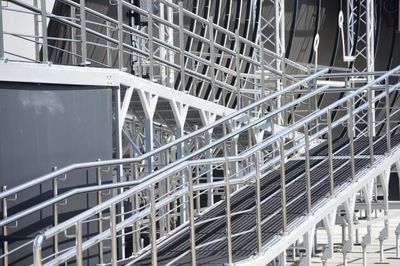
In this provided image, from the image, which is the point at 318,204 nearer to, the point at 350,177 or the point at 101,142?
the point at 350,177

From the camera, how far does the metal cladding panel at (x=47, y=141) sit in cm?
751

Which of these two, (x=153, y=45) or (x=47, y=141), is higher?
(x=153, y=45)

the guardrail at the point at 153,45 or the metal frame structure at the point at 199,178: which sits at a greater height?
the guardrail at the point at 153,45

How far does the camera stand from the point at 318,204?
322 inches

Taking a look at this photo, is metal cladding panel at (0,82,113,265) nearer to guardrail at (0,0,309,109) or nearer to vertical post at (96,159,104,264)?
vertical post at (96,159,104,264)

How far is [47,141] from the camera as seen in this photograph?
775 centimetres

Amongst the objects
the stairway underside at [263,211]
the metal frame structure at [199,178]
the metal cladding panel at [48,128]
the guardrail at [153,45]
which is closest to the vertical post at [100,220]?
the metal frame structure at [199,178]

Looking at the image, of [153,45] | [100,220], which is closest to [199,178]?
[100,220]

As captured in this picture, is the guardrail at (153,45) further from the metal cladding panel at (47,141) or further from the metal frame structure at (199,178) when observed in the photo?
the metal cladding panel at (47,141)

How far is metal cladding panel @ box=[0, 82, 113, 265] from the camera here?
24.6ft

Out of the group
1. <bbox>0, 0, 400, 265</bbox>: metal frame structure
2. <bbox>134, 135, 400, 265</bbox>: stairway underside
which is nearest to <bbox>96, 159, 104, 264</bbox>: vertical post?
<bbox>0, 0, 400, 265</bbox>: metal frame structure

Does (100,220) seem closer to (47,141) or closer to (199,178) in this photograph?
(47,141)

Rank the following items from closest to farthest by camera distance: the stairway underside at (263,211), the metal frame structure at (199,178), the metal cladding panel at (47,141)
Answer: the metal frame structure at (199,178), the stairway underside at (263,211), the metal cladding panel at (47,141)

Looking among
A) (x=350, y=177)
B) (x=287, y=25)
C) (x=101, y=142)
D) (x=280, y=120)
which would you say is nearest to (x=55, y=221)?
(x=101, y=142)
